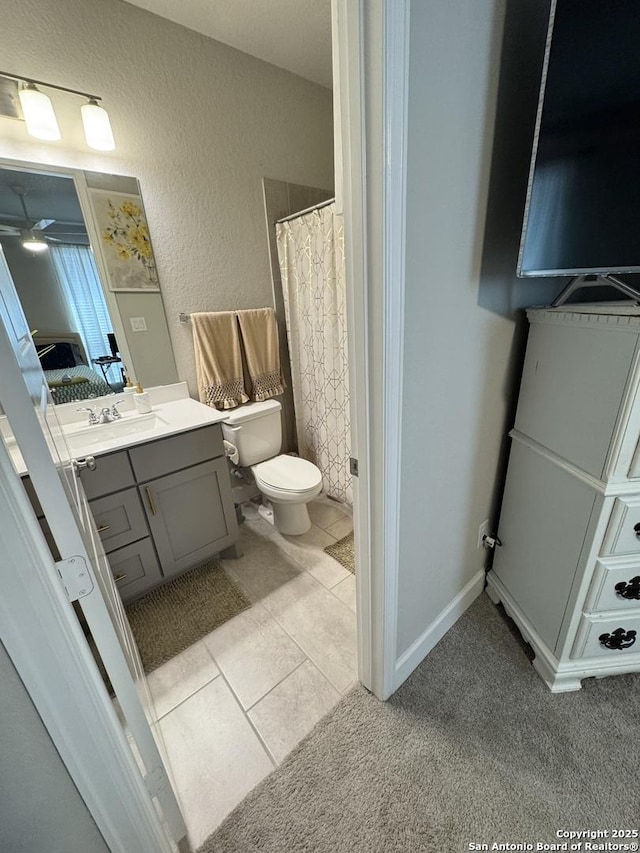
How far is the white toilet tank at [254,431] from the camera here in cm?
190

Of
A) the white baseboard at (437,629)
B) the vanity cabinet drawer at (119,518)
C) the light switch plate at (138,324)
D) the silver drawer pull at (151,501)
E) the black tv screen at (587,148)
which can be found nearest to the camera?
the black tv screen at (587,148)

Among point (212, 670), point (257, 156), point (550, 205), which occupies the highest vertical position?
point (257, 156)

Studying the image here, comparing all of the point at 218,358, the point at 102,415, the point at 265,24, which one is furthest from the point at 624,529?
the point at 265,24

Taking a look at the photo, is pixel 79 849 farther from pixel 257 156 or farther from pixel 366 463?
pixel 257 156

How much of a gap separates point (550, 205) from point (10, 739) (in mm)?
1500

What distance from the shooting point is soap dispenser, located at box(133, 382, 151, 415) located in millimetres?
1698

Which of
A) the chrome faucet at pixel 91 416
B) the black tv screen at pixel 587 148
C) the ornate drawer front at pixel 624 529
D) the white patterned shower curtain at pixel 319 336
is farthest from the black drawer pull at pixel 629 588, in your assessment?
the chrome faucet at pixel 91 416

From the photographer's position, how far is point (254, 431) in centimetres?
198

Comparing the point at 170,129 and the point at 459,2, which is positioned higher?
the point at 170,129

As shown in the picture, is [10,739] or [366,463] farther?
Result: [366,463]

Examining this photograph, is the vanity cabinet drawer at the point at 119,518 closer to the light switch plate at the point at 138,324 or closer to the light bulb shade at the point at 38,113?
the light switch plate at the point at 138,324

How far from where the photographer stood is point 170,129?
161 centimetres

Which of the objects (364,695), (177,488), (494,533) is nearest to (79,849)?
(364,695)

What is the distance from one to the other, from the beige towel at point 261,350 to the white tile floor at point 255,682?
105 centimetres
